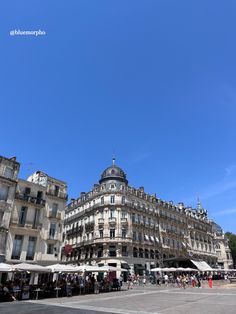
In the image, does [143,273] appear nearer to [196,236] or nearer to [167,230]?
[167,230]

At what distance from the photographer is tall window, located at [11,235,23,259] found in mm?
27936

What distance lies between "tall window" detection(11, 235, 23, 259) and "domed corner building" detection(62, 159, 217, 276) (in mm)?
14058

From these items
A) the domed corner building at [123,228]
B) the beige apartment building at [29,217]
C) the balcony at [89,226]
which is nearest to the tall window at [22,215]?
the beige apartment building at [29,217]

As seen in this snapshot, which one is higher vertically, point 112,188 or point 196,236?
point 112,188

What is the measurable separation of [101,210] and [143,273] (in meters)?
13.0

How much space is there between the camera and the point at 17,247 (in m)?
28.4

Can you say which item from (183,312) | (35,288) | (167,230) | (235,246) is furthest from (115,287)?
(235,246)

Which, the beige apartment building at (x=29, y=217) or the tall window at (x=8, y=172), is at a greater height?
the tall window at (x=8, y=172)

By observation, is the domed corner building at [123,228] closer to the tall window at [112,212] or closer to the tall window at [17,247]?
the tall window at [112,212]

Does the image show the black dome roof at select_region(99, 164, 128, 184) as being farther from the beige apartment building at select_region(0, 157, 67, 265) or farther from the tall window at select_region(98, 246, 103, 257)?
the beige apartment building at select_region(0, 157, 67, 265)

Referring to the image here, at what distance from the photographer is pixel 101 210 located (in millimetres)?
49938

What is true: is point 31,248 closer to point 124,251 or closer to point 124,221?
point 124,251

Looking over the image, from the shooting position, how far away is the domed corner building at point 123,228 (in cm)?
4681

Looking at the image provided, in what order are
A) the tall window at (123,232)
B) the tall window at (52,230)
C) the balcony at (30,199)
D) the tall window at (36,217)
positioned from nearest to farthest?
the balcony at (30,199)
the tall window at (36,217)
the tall window at (52,230)
the tall window at (123,232)
